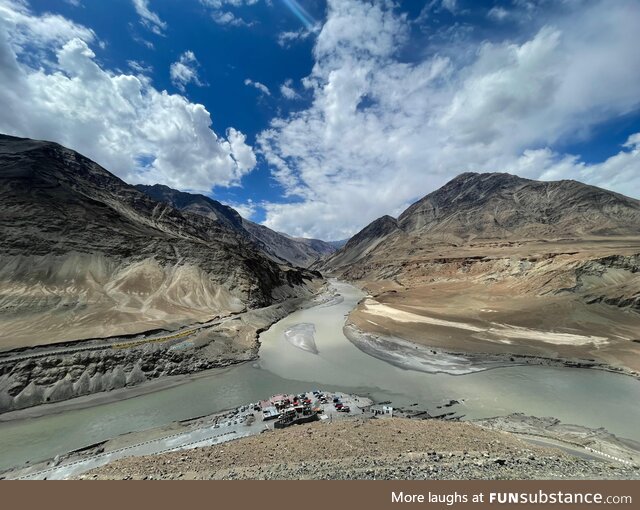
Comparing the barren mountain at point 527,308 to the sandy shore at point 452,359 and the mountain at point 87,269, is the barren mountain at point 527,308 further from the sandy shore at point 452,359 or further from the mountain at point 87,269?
the mountain at point 87,269

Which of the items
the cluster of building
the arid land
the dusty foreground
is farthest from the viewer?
the arid land

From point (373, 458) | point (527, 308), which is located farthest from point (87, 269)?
point (527, 308)

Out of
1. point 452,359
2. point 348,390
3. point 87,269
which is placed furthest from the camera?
point 87,269

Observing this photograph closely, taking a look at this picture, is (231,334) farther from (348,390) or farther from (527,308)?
(527,308)

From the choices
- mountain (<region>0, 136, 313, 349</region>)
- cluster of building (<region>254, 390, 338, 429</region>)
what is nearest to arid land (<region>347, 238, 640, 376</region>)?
cluster of building (<region>254, 390, 338, 429</region>)

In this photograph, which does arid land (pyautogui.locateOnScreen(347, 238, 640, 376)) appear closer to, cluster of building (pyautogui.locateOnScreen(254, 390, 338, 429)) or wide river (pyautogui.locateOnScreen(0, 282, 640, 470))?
wide river (pyautogui.locateOnScreen(0, 282, 640, 470))

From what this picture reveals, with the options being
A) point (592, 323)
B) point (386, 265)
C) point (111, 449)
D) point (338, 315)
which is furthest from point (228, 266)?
point (386, 265)
